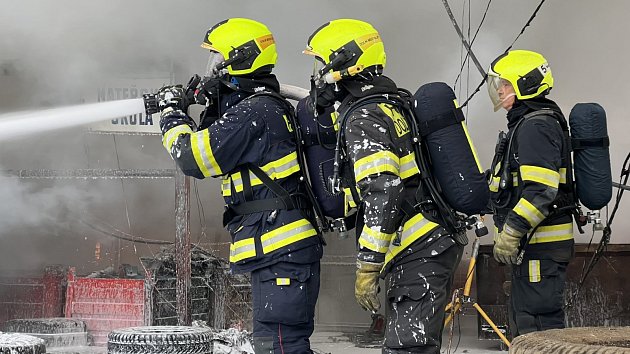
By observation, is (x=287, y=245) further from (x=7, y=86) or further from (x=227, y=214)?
(x=7, y=86)

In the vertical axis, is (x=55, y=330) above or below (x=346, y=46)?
below

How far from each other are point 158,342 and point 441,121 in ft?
7.07

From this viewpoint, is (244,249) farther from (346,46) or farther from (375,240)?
(346,46)

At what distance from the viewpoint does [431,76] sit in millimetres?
8281

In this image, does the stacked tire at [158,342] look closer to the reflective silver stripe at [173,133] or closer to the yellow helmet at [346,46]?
the reflective silver stripe at [173,133]

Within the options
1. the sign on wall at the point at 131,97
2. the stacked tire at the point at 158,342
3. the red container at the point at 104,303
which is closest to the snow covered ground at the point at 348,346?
the red container at the point at 104,303

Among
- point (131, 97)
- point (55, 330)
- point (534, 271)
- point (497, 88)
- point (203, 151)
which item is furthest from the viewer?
point (131, 97)

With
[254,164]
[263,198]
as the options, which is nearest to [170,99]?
[254,164]

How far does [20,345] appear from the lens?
409 centimetres

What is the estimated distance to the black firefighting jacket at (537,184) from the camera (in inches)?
163

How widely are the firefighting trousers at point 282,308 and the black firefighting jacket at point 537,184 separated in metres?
1.14

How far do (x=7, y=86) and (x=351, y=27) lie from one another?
513 cm

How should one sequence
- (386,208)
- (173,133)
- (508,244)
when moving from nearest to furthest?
(386,208)
(173,133)
(508,244)

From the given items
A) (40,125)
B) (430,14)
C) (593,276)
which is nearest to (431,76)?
(430,14)
